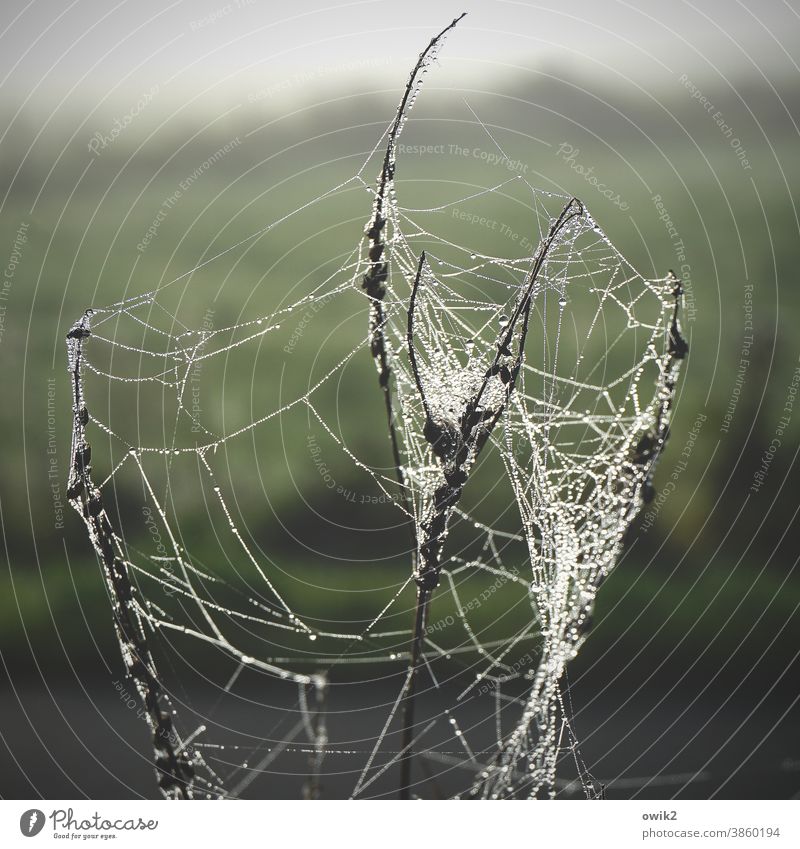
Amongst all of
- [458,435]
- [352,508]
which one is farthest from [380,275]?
[352,508]

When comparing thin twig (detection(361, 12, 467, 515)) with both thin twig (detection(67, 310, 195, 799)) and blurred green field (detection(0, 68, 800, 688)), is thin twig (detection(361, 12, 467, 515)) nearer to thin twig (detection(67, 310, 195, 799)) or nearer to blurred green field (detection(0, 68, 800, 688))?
blurred green field (detection(0, 68, 800, 688))

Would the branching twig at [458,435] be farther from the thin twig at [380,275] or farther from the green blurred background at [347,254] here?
the green blurred background at [347,254]

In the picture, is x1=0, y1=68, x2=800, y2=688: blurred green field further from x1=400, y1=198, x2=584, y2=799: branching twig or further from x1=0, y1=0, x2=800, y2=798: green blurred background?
x1=400, y1=198, x2=584, y2=799: branching twig

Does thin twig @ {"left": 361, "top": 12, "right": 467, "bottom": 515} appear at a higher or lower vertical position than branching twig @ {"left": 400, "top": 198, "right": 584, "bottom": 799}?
higher

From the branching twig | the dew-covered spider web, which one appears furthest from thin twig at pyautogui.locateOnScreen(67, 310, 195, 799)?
the branching twig

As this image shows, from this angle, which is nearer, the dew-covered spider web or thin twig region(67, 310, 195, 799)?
thin twig region(67, 310, 195, 799)

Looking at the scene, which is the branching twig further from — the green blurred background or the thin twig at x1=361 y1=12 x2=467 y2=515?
the green blurred background

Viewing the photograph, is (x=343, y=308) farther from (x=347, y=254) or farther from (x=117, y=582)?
(x=117, y=582)
